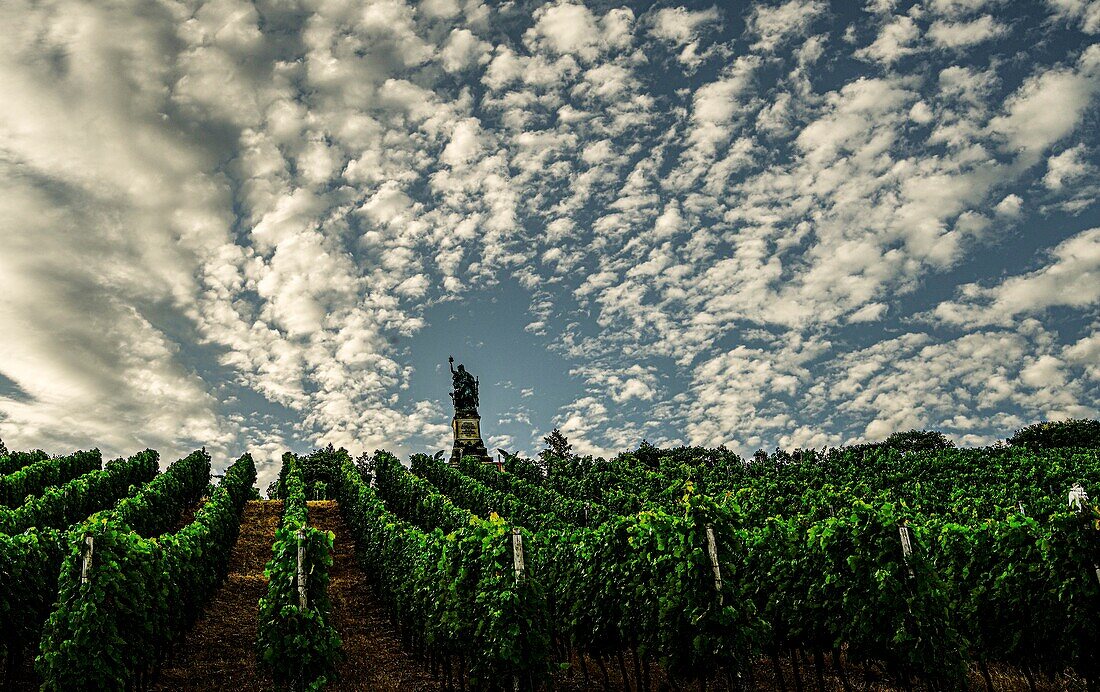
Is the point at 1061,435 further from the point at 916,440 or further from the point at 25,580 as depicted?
the point at 25,580

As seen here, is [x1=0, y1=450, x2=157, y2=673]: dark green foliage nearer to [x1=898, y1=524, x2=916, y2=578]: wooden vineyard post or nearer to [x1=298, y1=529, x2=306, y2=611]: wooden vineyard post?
[x1=298, y1=529, x2=306, y2=611]: wooden vineyard post

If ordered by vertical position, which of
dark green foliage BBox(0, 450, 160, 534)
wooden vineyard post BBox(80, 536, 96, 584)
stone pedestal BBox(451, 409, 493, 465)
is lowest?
wooden vineyard post BBox(80, 536, 96, 584)

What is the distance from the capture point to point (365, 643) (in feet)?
68.5

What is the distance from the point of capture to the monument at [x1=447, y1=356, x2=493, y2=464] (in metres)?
68.4

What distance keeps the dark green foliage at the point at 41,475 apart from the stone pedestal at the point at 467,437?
30.3m

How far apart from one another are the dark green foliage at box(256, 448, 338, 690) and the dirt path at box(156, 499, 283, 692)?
1084 millimetres

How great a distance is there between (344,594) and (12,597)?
45.4 feet

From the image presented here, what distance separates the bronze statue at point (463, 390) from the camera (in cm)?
7219

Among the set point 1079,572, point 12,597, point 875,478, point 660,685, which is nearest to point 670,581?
point 660,685

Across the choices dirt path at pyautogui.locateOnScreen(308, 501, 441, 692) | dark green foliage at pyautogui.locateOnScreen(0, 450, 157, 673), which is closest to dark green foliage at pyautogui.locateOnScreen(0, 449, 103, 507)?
dark green foliage at pyautogui.locateOnScreen(0, 450, 157, 673)

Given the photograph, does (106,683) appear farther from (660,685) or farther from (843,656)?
(843,656)

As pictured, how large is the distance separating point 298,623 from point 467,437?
56.4 metres

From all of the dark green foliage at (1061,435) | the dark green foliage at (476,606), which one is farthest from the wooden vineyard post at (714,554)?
the dark green foliage at (1061,435)

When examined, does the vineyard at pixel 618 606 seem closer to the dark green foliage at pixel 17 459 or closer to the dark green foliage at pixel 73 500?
the dark green foliage at pixel 73 500
